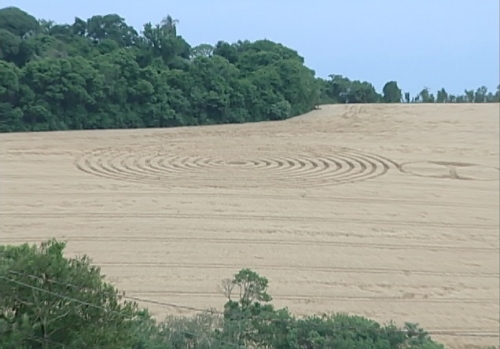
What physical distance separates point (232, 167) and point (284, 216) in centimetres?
232

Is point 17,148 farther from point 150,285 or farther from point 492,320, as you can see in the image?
point 492,320

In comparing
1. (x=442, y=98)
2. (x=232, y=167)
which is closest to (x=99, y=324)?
(x=232, y=167)

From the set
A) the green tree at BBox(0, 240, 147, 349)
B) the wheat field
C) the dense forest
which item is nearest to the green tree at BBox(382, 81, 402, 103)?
the dense forest

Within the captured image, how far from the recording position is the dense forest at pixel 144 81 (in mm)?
6297

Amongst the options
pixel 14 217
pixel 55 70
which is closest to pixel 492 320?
pixel 14 217

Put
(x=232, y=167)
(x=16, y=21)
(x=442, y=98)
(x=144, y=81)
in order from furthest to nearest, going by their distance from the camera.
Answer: (x=442, y=98)
(x=144, y=81)
(x=232, y=167)
(x=16, y=21)

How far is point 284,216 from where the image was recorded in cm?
703

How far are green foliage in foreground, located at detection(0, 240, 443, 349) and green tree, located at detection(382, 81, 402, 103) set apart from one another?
14.1m

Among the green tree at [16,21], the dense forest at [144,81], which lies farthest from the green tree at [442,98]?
the green tree at [16,21]

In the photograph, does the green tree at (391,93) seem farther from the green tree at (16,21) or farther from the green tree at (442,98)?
the green tree at (16,21)

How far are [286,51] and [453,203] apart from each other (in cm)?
936

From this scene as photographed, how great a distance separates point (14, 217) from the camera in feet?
19.7

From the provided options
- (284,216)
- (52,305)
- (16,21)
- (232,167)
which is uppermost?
(16,21)

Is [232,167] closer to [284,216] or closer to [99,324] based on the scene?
[284,216]
